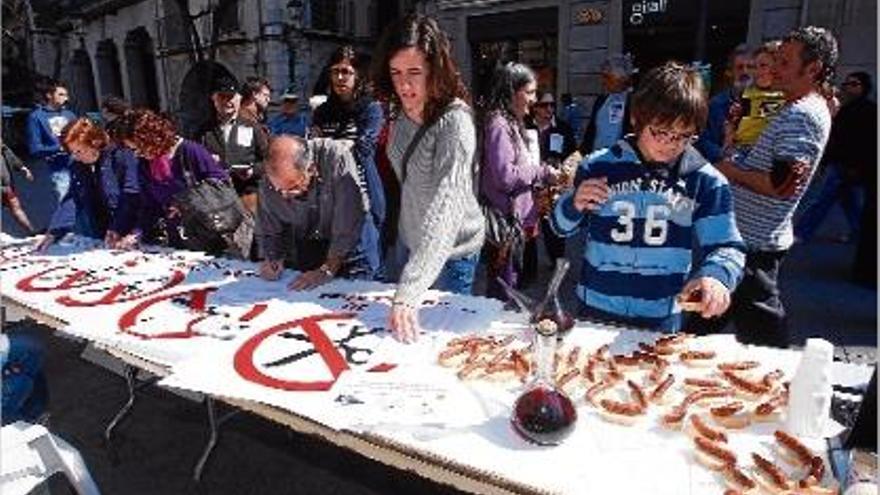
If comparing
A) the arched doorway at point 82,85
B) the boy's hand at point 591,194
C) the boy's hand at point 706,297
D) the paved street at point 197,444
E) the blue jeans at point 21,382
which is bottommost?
the paved street at point 197,444

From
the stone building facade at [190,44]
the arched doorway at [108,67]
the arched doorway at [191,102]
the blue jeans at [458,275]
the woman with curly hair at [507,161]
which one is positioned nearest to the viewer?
the blue jeans at [458,275]

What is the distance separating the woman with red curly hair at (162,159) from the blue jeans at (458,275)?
1.71m

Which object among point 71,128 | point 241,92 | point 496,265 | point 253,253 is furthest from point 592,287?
point 241,92

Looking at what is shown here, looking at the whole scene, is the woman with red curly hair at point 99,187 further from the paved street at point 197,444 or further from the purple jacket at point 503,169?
the purple jacket at point 503,169

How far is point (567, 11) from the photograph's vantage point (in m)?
13.3

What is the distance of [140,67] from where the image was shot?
79.2 feet

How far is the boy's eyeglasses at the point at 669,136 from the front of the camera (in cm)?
199

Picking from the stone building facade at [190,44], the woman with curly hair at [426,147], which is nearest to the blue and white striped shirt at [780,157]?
the woman with curly hair at [426,147]

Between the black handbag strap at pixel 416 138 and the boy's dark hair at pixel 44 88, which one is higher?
the boy's dark hair at pixel 44 88

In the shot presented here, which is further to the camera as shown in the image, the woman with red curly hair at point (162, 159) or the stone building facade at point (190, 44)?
the stone building facade at point (190, 44)

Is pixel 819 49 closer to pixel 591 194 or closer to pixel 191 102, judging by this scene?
pixel 591 194

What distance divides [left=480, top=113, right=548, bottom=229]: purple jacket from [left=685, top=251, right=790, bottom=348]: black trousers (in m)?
1.18

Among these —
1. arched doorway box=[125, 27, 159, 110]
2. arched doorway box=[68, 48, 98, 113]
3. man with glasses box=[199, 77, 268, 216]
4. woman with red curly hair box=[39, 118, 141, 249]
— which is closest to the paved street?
woman with red curly hair box=[39, 118, 141, 249]

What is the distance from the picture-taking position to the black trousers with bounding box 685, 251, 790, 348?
2688 millimetres
